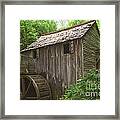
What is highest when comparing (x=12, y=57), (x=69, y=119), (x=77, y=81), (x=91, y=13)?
(x=91, y=13)

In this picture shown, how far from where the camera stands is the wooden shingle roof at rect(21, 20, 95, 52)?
1.01 meters

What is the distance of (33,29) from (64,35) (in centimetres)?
15

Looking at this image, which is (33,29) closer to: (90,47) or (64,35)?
(64,35)

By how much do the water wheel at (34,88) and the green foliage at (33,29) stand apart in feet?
0.54

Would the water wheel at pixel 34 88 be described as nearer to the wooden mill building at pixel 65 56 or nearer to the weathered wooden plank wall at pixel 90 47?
the wooden mill building at pixel 65 56

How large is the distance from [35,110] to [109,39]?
1.65ft

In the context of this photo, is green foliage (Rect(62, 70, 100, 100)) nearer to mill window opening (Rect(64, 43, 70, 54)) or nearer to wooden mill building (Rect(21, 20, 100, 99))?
wooden mill building (Rect(21, 20, 100, 99))

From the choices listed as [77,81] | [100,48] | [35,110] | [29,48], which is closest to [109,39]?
[100,48]

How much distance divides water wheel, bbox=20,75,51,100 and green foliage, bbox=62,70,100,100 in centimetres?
10

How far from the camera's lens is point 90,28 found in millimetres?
1008

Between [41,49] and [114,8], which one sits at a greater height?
[114,8]

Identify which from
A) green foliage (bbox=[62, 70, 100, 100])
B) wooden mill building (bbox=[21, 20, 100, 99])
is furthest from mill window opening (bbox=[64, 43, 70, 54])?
green foliage (bbox=[62, 70, 100, 100])

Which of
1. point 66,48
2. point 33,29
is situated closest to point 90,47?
point 66,48

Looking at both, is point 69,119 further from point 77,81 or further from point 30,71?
point 30,71
